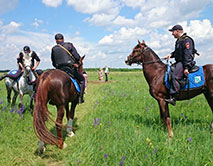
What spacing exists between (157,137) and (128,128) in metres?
0.92

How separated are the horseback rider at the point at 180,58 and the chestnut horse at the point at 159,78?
0.27m

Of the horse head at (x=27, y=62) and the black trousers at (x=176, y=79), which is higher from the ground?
the horse head at (x=27, y=62)

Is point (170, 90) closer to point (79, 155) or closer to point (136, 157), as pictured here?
point (136, 157)

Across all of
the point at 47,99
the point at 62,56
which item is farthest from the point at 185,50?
the point at 47,99

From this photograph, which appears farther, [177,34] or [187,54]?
[177,34]

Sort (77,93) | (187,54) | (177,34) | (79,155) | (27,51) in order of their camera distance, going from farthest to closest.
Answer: (27,51)
(77,93)
(177,34)
(187,54)
(79,155)

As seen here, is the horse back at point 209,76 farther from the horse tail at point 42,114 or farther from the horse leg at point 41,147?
the horse leg at point 41,147

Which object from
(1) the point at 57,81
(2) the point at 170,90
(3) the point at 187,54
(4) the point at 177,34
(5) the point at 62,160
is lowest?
(5) the point at 62,160

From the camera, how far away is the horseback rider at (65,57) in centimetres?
462

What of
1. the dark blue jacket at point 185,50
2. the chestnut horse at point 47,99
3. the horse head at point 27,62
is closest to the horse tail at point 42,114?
the chestnut horse at point 47,99

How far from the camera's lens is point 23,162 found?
355 centimetres

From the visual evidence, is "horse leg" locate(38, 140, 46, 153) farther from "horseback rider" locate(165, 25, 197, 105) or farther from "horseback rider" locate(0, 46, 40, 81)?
"horseback rider" locate(0, 46, 40, 81)

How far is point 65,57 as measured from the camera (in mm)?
4648

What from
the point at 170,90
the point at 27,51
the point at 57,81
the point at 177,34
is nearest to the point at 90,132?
the point at 57,81
